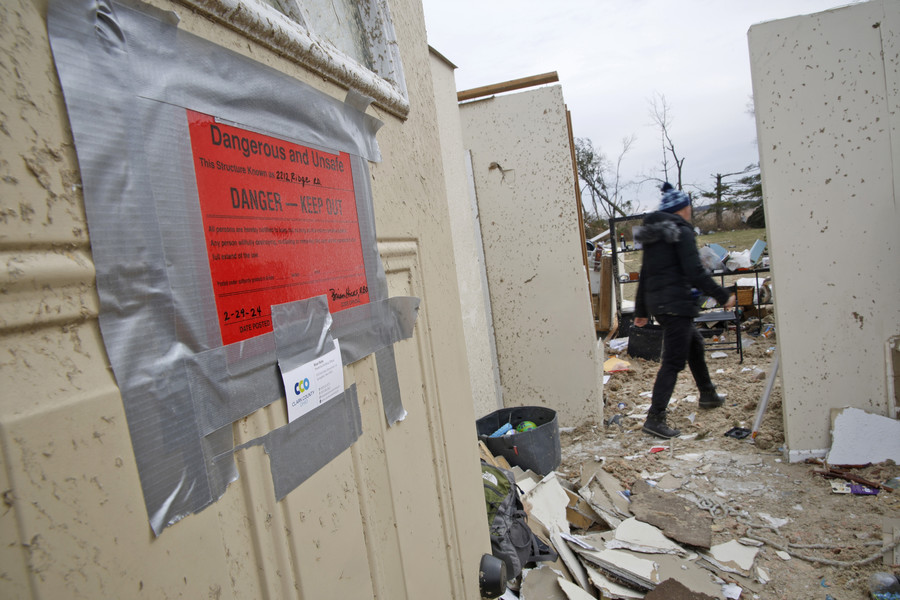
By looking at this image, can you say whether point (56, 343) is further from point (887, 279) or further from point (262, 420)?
point (887, 279)

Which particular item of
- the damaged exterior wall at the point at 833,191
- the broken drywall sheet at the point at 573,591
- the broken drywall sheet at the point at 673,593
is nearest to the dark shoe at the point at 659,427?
the damaged exterior wall at the point at 833,191

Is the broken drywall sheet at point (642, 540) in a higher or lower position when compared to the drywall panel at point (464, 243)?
lower

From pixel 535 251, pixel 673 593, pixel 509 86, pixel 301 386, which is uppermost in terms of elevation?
pixel 509 86

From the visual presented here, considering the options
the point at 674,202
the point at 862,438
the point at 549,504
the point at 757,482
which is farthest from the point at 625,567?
the point at 674,202

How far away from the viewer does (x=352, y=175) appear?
3.65ft

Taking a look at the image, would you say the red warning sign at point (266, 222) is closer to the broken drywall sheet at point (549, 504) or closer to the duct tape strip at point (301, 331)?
the duct tape strip at point (301, 331)

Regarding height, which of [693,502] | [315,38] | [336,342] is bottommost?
[693,502]

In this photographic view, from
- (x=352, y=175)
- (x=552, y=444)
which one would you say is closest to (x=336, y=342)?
(x=352, y=175)

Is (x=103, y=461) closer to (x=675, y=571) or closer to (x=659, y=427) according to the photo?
(x=675, y=571)

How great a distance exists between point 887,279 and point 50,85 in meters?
4.37

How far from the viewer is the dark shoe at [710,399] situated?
4609mm

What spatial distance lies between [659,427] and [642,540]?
1.70m

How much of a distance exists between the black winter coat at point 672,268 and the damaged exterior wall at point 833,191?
60 centimetres

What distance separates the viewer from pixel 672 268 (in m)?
4.18
